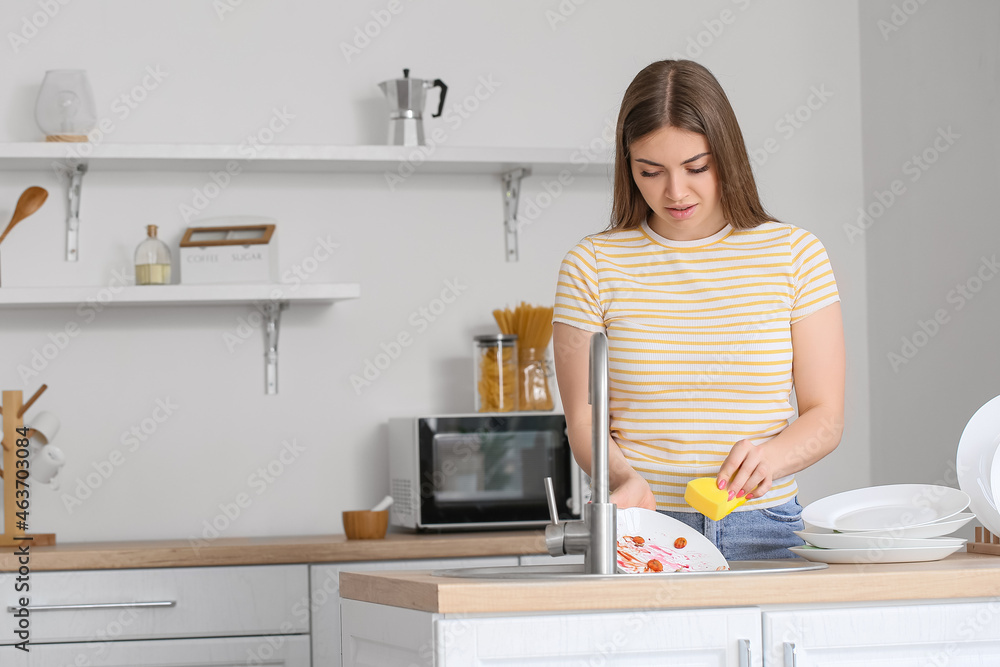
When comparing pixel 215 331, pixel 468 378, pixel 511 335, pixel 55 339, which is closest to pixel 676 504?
pixel 511 335

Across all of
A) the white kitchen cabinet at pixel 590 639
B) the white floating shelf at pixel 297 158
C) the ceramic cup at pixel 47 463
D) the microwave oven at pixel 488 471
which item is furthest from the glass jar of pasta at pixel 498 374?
the white kitchen cabinet at pixel 590 639

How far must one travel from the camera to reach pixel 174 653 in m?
2.08

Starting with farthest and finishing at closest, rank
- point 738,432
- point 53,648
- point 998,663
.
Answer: point 53,648
point 738,432
point 998,663

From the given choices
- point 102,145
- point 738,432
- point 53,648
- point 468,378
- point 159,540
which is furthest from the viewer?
point 468,378

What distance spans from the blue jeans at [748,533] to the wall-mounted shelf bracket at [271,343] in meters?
1.52

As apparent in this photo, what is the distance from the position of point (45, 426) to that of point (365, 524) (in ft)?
2.53

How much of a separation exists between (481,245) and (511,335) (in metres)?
0.32

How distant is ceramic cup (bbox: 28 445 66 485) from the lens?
235 cm

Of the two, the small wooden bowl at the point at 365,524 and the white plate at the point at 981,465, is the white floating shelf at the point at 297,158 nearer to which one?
the small wooden bowl at the point at 365,524

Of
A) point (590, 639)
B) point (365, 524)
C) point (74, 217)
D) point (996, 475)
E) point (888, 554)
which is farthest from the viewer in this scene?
point (74, 217)

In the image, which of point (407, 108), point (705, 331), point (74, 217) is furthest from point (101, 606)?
point (705, 331)

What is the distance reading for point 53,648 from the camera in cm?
206

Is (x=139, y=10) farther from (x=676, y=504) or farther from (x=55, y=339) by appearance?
(x=676, y=504)

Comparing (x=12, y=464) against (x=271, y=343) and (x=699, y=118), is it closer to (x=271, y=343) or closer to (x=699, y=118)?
(x=271, y=343)
